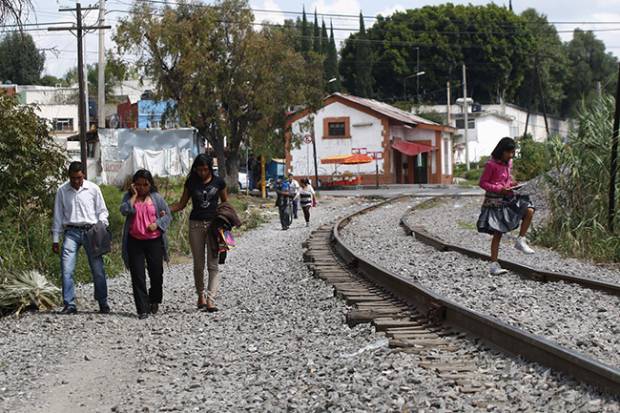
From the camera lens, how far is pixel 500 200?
36.3 ft

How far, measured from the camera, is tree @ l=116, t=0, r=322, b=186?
40.2m

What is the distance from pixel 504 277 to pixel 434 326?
3.49 m

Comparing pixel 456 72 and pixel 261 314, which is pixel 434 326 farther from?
pixel 456 72

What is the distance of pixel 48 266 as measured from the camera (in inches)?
515

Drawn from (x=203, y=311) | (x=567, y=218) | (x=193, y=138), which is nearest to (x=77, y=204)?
(x=203, y=311)

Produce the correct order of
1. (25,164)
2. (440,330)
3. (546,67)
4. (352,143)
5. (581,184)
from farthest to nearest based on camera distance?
1. (546,67)
2. (352,143)
3. (581,184)
4. (25,164)
5. (440,330)

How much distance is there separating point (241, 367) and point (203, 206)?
336 cm

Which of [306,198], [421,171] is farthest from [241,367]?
[421,171]

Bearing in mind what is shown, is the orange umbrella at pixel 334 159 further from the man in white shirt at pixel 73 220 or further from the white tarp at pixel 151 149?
the man in white shirt at pixel 73 220

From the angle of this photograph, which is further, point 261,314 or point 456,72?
point 456,72

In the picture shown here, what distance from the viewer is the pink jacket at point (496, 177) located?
35.7 feet

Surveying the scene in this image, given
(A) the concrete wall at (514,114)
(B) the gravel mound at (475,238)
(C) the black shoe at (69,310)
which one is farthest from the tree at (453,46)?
(C) the black shoe at (69,310)

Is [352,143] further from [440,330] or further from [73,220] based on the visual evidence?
[440,330]

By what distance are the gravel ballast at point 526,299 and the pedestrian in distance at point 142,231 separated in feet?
10.0
